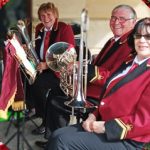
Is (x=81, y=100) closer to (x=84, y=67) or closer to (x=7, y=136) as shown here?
(x=84, y=67)

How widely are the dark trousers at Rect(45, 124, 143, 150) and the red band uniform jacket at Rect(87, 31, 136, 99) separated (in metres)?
0.72

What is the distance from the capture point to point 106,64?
11.5ft

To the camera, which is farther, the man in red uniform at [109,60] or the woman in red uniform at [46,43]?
the woman in red uniform at [46,43]

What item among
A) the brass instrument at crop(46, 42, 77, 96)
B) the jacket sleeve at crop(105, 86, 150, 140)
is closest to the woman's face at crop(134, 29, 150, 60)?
the jacket sleeve at crop(105, 86, 150, 140)

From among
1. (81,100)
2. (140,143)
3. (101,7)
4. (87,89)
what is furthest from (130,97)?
(101,7)

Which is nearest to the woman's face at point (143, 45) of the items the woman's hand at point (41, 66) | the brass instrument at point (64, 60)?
the brass instrument at point (64, 60)

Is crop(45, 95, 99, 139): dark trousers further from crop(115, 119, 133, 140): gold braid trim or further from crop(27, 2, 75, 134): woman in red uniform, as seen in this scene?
crop(115, 119, 133, 140): gold braid trim

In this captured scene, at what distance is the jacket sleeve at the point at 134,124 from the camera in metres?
2.52

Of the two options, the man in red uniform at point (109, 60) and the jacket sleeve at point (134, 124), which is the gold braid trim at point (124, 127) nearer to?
the jacket sleeve at point (134, 124)

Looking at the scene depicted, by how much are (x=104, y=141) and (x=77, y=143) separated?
0.58 feet

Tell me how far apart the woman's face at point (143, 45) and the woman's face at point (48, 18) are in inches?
66.6

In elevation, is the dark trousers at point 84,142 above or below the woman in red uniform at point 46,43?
below

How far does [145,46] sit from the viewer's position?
8.90 feet

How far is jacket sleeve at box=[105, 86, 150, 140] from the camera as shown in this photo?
8.27ft
